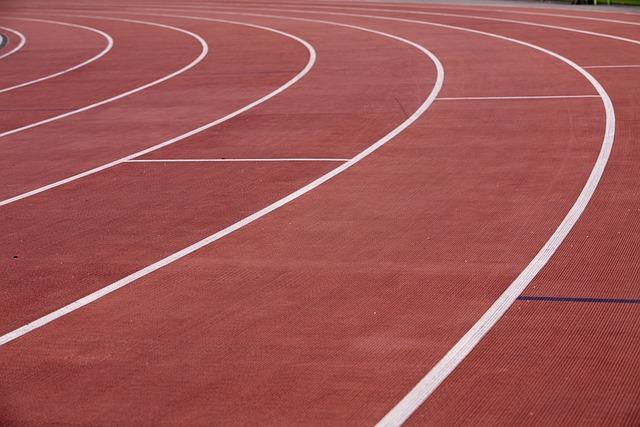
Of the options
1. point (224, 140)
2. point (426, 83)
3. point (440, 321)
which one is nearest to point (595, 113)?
point (426, 83)

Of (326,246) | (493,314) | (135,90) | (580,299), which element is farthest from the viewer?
(135,90)

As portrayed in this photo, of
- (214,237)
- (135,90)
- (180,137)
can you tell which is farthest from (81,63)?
(214,237)

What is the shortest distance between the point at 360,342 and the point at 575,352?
115cm

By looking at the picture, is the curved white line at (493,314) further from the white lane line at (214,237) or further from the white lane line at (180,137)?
the white lane line at (180,137)

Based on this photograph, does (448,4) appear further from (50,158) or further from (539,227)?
(539,227)

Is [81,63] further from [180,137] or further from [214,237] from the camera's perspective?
[214,237]

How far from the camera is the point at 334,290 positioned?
Result: 7121 millimetres

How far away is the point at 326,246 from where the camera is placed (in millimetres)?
8102

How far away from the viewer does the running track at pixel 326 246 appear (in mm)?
5586

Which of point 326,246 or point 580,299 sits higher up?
point 580,299

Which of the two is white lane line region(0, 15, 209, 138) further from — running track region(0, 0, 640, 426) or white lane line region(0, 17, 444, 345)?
white lane line region(0, 17, 444, 345)

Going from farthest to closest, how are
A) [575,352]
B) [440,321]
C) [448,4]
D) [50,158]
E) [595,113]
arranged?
[448,4]
[595,113]
[50,158]
[440,321]
[575,352]

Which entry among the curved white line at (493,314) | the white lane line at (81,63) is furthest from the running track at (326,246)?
the white lane line at (81,63)

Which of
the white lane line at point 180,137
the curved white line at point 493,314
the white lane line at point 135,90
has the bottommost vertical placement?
the white lane line at point 135,90
